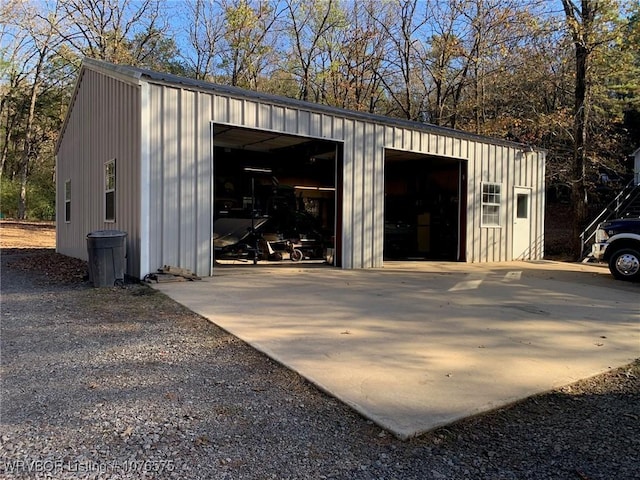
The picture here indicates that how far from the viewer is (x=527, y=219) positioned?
48.3ft

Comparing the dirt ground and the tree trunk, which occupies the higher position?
the tree trunk

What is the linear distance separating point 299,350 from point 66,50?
28.0 meters

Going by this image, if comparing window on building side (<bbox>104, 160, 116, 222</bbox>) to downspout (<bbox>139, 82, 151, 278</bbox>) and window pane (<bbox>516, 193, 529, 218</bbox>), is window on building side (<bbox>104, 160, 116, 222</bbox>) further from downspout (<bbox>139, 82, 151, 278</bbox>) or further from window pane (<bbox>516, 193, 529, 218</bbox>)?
window pane (<bbox>516, 193, 529, 218</bbox>)

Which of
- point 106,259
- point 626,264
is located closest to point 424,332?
point 106,259

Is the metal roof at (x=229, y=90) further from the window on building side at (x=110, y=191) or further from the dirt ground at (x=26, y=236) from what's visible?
the dirt ground at (x=26, y=236)

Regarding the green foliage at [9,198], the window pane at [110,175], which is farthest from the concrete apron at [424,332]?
the green foliage at [9,198]

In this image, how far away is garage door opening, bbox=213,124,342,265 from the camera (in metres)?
12.4

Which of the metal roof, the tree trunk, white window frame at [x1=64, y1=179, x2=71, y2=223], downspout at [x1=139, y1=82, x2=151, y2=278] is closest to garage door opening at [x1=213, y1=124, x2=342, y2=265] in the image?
the metal roof

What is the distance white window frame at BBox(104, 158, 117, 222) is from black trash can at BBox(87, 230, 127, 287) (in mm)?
1998

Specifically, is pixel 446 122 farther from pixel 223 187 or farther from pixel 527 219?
pixel 223 187

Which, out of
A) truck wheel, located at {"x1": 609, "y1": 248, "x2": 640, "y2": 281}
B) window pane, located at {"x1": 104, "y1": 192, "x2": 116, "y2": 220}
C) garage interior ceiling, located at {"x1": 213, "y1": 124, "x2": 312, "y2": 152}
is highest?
garage interior ceiling, located at {"x1": 213, "y1": 124, "x2": 312, "y2": 152}

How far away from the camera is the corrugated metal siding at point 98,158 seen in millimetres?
8242

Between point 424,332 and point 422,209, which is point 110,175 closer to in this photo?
point 424,332

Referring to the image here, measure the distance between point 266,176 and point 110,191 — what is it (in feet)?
19.7
